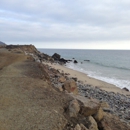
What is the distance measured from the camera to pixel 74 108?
7.36m

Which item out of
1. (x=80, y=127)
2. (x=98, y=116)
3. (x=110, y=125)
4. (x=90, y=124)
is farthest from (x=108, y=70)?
(x=80, y=127)

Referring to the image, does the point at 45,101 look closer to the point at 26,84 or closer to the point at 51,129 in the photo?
the point at 51,129

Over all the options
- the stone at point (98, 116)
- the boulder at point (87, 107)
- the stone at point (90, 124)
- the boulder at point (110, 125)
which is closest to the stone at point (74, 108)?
A: the boulder at point (87, 107)

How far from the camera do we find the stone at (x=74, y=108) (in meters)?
7.14

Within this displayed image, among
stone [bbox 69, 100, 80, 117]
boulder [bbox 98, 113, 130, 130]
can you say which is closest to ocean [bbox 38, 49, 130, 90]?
boulder [bbox 98, 113, 130, 130]

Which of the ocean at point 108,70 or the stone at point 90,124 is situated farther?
the ocean at point 108,70

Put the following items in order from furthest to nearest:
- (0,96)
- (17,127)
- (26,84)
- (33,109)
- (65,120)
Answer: (26,84)
(0,96)
(33,109)
(65,120)
(17,127)

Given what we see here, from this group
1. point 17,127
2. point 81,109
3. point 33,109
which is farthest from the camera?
point 81,109

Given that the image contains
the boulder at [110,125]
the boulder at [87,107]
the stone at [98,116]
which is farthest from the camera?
the stone at [98,116]

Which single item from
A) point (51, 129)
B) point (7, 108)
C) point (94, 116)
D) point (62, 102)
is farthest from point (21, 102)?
point (94, 116)

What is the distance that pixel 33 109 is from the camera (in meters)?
7.12

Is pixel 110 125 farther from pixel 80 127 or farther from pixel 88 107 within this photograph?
pixel 80 127

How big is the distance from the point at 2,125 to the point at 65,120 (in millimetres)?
1943

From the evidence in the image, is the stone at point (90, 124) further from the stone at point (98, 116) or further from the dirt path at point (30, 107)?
the dirt path at point (30, 107)
